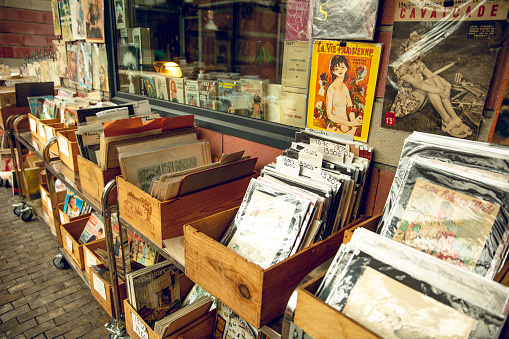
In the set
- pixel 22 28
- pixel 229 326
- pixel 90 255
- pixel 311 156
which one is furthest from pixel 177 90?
pixel 22 28

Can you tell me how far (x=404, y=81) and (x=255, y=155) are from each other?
2.74 ft

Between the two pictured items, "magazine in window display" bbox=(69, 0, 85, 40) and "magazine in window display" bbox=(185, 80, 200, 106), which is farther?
"magazine in window display" bbox=(69, 0, 85, 40)

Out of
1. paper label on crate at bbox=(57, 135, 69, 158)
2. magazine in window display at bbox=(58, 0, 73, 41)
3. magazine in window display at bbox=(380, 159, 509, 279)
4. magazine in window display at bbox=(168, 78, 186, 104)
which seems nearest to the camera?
magazine in window display at bbox=(380, 159, 509, 279)

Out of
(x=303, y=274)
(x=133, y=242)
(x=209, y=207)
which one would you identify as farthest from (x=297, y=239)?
(x=133, y=242)

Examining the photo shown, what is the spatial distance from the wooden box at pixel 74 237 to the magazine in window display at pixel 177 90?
114 centimetres

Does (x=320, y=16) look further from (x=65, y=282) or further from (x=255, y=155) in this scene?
(x=65, y=282)

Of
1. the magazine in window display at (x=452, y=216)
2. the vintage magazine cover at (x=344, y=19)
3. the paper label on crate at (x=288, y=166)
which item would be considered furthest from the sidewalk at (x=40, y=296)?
the vintage magazine cover at (x=344, y=19)

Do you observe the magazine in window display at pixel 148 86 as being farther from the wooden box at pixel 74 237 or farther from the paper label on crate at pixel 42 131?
the wooden box at pixel 74 237

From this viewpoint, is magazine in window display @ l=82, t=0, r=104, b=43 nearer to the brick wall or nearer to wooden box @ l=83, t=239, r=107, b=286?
wooden box @ l=83, t=239, r=107, b=286

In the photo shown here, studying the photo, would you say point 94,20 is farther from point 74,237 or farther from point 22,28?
point 22,28

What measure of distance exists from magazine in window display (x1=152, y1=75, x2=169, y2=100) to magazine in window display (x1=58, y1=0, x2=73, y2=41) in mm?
1323

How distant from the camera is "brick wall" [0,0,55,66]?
584 centimetres

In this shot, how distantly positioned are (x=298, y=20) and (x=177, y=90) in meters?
1.16

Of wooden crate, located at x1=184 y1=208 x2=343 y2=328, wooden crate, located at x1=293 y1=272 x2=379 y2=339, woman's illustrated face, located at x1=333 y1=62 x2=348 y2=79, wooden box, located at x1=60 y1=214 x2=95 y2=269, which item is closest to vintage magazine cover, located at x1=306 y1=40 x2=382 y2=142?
woman's illustrated face, located at x1=333 y1=62 x2=348 y2=79
